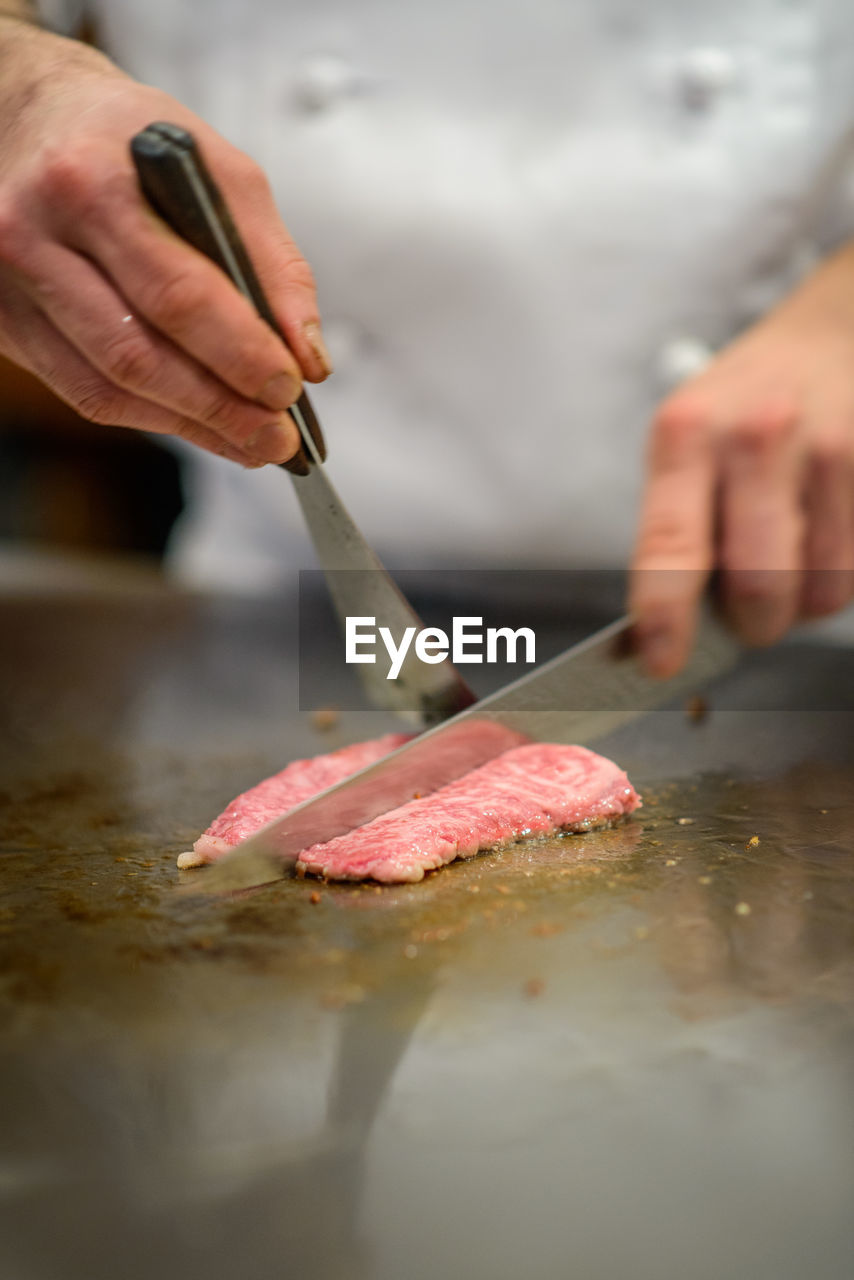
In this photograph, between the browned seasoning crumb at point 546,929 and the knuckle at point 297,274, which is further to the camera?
the knuckle at point 297,274

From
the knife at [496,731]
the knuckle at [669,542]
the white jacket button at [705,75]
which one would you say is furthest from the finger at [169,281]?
the white jacket button at [705,75]

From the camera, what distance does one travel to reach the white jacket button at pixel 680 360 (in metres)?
2.25

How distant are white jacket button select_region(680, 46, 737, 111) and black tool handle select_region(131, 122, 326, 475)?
1351mm

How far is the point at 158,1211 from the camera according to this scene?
731 millimetres

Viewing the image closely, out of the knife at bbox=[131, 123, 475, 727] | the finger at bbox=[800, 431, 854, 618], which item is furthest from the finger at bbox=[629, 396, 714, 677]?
the knife at bbox=[131, 123, 475, 727]

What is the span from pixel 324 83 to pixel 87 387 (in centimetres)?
123

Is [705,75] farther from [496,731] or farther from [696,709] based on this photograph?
[496,731]

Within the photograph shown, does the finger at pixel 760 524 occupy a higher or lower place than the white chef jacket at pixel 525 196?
lower

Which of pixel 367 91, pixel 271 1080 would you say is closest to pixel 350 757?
pixel 271 1080

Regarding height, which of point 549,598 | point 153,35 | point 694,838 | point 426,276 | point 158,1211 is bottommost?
point 158,1211

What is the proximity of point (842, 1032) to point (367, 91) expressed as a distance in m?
2.08

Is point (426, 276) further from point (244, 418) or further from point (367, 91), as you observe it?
point (244, 418)

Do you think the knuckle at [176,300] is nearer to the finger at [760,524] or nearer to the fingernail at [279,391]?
the fingernail at [279,391]

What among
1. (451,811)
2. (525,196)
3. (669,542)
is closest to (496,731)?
(451,811)
